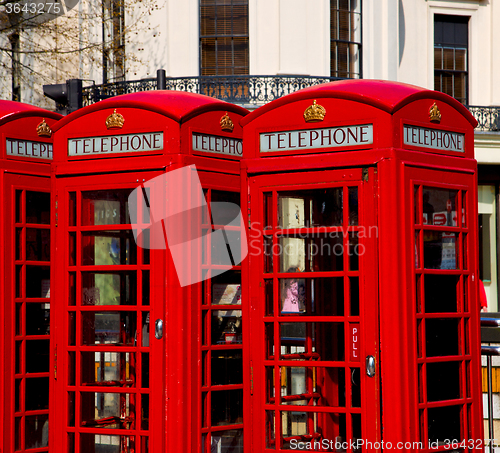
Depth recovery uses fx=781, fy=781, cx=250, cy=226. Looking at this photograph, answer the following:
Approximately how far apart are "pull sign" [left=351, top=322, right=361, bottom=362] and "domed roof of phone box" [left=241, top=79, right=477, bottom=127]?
1.44 meters

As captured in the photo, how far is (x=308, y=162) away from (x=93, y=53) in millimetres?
14005

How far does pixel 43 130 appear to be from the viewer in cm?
684

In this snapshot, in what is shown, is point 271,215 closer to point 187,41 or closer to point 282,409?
point 282,409

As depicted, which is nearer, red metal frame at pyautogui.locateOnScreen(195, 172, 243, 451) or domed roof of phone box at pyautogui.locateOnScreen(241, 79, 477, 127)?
domed roof of phone box at pyautogui.locateOnScreen(241, 79, 477, 127)

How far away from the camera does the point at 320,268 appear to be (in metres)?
5.55

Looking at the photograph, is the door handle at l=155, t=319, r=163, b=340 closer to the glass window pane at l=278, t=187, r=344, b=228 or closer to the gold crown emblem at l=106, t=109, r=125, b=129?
the glass window pane at l=278, t=187, r=344, b=228

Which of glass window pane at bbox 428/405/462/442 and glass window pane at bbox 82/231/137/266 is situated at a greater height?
glass window pane at bbox 82/231/137/266

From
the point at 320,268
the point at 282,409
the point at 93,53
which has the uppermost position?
the point at 93,53

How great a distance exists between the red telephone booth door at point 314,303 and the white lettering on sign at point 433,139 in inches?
14.7

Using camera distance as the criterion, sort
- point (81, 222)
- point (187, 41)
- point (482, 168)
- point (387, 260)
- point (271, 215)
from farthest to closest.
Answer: point (482, 168) → point (187, 41) → point (81, 222) → point (271, 215) → point (387, 260)

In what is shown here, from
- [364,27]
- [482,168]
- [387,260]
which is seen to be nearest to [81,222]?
[387,260]

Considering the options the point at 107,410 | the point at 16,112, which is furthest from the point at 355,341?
the point at 16,112

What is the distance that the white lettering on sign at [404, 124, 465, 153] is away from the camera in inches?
206

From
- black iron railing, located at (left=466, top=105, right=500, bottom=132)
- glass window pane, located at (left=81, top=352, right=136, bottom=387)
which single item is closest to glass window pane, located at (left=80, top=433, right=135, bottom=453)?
glass window pane, located at (left=81, top=352, right=136, bottom=387)
